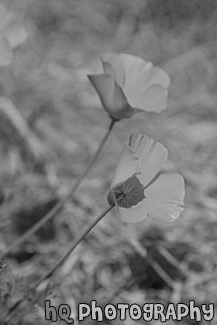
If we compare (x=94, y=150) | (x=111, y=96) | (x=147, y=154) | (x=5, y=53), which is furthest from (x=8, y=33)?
(x=94, y=150)

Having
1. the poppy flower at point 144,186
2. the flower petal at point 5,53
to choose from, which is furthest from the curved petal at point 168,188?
the flower petal at point 5,53

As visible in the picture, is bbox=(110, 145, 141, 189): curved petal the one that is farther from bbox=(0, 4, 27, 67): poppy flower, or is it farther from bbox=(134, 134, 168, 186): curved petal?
bbox=(0, 4, 27, 67): poppy flower

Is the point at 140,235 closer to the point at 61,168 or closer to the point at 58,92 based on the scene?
the point at 61,168

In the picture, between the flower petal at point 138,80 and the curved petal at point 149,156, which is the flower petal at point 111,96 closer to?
the flower petal at point 138,80

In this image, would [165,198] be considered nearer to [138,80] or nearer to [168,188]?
[168,188]

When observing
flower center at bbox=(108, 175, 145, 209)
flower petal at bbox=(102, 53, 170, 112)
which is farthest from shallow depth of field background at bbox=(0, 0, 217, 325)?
flower petal at bbox=(102, 53, 170, 112)

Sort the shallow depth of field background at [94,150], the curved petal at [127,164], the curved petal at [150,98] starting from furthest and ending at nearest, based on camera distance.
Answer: the shallow depth of field background at [94,150] → the curved petal at [150,98] → the curved petal at [127,164]

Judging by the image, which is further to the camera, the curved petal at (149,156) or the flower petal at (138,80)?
the flower petal at (138,80)
